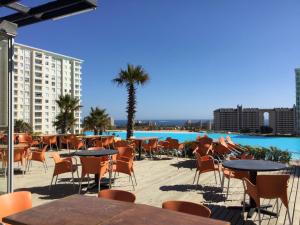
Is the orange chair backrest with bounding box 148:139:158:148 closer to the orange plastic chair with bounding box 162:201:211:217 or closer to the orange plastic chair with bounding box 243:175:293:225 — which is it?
the orange plastic chair with bounding box 243:175:293:225

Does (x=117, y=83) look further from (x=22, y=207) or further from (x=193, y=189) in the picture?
(x=22, y=207)

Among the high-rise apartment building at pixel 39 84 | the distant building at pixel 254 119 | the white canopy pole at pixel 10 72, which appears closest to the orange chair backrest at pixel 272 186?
the white canopy pole at pixel 10 72

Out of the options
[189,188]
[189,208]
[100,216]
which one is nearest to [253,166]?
[189,188]

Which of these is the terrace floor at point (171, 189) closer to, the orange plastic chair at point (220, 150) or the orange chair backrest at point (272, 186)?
the orange chair backrest at point (272, 186)

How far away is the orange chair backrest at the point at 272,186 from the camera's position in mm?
4305

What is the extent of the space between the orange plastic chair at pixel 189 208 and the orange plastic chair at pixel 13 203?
4.50 ft

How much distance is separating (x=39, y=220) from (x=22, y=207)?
0.73 metres

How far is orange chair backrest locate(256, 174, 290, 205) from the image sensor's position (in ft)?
14.1

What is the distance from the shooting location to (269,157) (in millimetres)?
11383

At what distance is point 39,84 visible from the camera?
78.4m

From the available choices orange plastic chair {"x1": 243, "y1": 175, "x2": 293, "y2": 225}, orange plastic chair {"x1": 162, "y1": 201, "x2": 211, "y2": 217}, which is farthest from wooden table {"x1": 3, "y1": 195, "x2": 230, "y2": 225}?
orange plastic chair {"x1": 243, "y1": 175, "x2": 293, "y2": 225}

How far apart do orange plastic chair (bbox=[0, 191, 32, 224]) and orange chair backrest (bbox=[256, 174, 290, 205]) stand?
2.96 meters

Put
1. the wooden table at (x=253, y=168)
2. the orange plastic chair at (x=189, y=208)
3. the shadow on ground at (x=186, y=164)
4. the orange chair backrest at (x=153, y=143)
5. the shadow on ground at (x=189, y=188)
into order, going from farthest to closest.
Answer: the orange chair backrest at (x=153, y=143) → the shadow on ground at (x=186, y=164) → the shadow on ground at (x=189, y=188) → the wooden table at (x=253, y=168) → the orange plastic chair at (x=189, y=208)

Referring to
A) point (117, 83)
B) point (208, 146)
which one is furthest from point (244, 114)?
point (208, 146)
